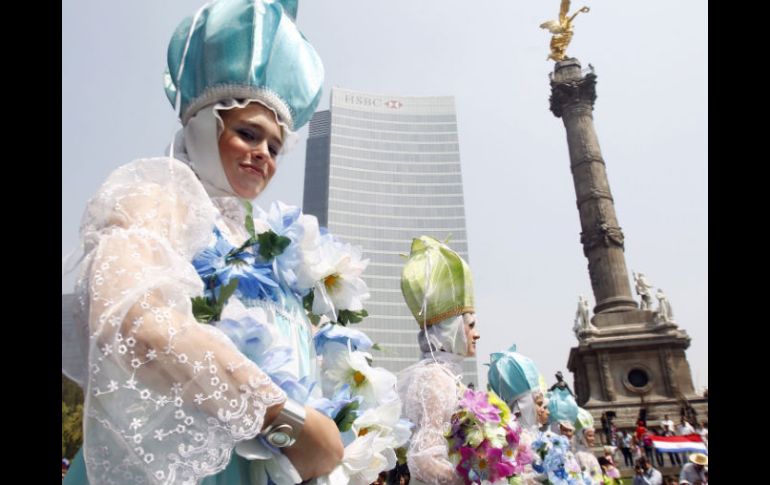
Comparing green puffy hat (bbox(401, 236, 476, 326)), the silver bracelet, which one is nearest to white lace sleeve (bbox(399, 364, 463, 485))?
green puffy hat (bbox(401, 236, 476, 326))

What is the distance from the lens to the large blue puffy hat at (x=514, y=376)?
444cm

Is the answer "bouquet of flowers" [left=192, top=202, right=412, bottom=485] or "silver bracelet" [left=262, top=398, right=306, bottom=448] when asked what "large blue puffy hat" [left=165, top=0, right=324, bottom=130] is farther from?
"silver bracelet" [left=262, top=398, right=306, bottom=448]

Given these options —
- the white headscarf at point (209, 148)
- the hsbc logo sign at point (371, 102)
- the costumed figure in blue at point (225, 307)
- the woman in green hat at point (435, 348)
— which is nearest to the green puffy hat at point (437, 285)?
the woman in green hat at point (435, 348)

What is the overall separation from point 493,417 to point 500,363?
1697 millimetres

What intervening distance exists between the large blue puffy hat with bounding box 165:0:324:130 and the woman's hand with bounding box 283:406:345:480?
1.03m

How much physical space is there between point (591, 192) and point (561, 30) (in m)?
9.89

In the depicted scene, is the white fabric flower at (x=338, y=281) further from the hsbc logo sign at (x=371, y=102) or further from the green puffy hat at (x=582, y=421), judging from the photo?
the hsbc logo sign at (x=371, y=102)

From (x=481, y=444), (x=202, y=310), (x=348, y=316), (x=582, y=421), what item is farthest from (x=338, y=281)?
(x=582, y=421)

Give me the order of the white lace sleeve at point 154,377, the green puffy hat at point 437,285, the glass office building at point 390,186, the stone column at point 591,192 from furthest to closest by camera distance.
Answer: the glass office building at point 390,186
the stone column at point 591,192
the green puffy hat at point 437,285
the white lace sleeve at point 154,377

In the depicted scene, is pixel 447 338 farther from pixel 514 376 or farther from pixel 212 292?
pixel 212 292

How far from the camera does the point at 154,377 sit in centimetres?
104

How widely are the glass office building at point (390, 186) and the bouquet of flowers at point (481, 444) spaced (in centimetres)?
5260

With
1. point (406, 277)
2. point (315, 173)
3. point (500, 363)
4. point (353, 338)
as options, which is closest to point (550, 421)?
point (500, 363)
